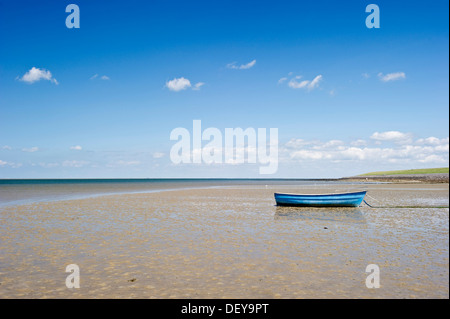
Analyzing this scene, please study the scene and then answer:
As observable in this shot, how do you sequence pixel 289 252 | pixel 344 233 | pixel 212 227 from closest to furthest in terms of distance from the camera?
pixel 289 252 < pixel 344 233 < pixel 212 227

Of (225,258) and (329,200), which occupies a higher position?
(329,200)

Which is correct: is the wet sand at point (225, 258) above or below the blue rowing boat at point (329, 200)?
below

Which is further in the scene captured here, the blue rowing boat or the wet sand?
the blue rowing boat

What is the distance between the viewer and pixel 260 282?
927 centimetres

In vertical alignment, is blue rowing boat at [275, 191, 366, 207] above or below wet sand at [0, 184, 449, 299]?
above

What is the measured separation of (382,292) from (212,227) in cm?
1163

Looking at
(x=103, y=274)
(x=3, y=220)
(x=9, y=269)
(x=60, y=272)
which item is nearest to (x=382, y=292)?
(x=103, y=274)

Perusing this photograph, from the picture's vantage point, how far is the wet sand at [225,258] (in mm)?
8672

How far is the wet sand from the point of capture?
28.5ft

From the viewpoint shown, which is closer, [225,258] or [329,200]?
[225,258]

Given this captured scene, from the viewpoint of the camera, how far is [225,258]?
11.9m

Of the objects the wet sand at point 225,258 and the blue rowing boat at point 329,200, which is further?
the blue rowing boat at point 329,200

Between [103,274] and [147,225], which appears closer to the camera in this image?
[103,274]
